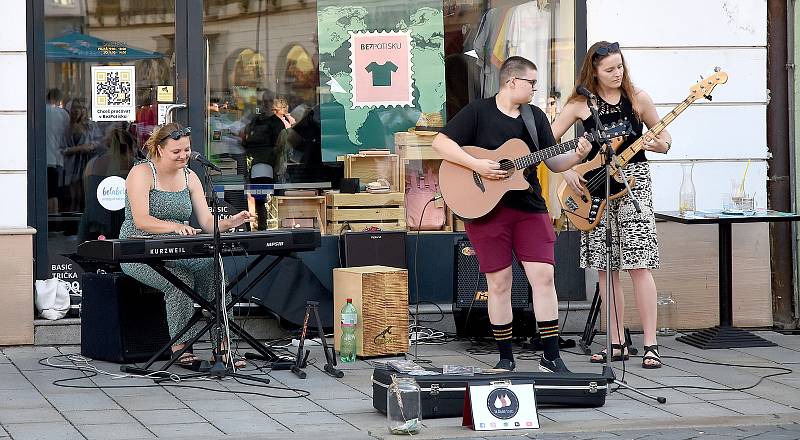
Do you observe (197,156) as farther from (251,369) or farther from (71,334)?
(71,334)

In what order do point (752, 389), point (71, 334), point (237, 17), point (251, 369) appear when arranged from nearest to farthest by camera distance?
point (752, 389) < point (251, 369) < point (71, 334) < point (237, 17)

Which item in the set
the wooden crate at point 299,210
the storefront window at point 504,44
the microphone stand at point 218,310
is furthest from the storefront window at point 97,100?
the storefront window at point 504,44

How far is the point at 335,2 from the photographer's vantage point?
381 inches

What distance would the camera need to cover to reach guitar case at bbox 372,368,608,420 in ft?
21.3

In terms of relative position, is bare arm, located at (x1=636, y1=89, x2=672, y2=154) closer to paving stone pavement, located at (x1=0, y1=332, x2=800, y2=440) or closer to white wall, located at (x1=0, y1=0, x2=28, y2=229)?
paving stone pavement, located at (x1=0, y1=332, x2=800, y2=440)

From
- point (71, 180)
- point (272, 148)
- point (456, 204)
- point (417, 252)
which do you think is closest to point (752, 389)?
point (456, 204)

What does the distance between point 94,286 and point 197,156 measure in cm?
130

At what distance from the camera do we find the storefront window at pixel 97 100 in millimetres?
9078

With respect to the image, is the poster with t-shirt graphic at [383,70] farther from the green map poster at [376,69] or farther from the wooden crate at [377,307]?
the wooden crate at [377,307]

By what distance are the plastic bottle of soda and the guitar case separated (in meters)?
1.53

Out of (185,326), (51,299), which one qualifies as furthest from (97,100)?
(185,326)

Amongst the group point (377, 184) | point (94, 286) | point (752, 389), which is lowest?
point (752, 389)

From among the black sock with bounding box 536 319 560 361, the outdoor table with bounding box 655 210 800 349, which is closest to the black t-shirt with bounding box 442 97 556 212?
the black sock with bounding box 536 319 560 361

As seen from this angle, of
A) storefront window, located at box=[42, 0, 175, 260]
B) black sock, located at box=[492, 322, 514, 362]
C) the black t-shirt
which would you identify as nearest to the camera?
the black t-shirt
